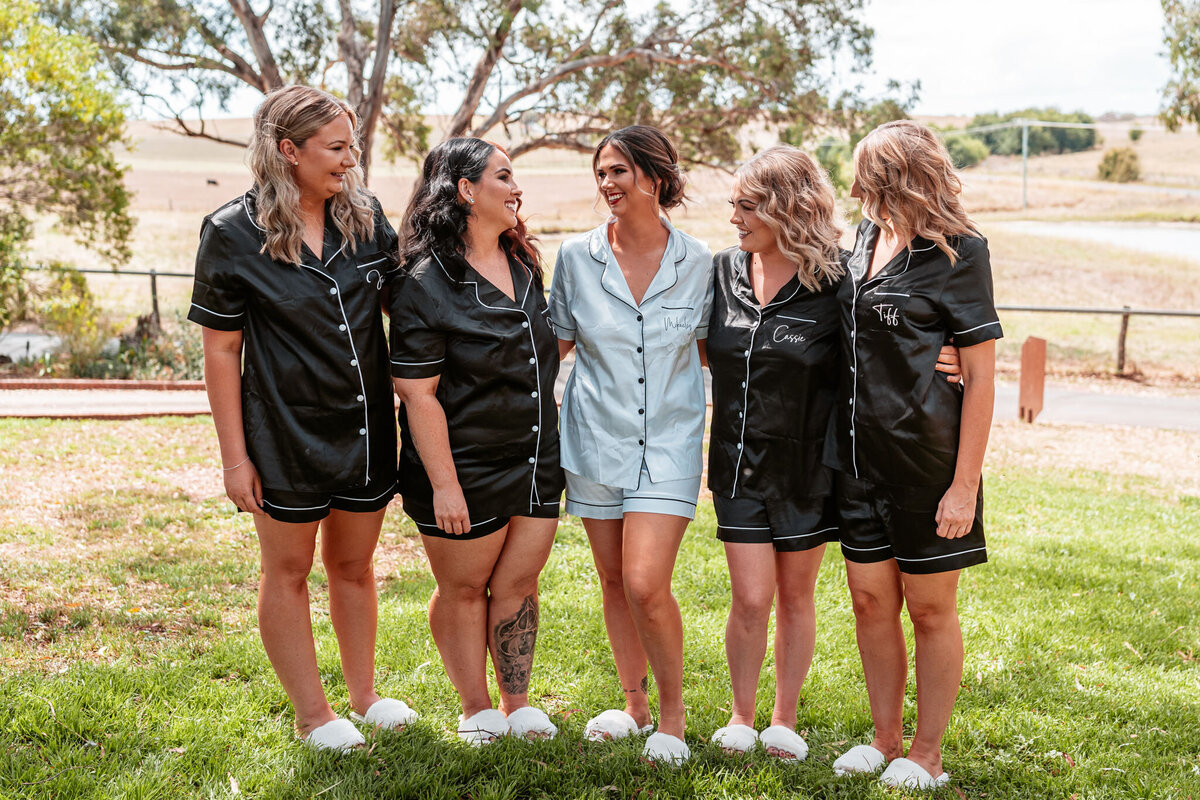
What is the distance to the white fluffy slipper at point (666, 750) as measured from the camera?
3119 millimetres

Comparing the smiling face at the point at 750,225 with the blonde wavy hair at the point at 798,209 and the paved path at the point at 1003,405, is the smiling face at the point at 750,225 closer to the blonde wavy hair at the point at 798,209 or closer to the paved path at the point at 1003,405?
the blonde wavy hair at the point at 798,209

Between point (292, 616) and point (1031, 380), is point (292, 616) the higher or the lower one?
the higher one

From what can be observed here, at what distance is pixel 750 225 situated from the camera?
10.5 ft

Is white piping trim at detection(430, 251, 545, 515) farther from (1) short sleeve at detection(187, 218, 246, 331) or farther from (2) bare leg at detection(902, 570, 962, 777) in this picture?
(2) bare leg at detection(902, 570, 962, 777)

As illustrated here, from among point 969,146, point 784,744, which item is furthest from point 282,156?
point 969,146

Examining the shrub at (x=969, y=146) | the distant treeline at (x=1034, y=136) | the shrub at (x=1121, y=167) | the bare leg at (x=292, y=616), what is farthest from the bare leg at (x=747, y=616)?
the distant treeline at (x=1034, y=136)

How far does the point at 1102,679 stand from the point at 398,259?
11.0ft

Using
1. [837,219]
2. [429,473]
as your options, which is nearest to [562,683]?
[429,473]

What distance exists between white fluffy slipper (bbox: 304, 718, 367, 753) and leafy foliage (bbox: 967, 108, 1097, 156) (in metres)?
67.5

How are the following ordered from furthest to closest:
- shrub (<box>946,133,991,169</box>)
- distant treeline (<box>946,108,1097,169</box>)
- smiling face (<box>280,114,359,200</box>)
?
distant treeline (<box>946,108,1097,169</box>), shrub (<box>946,133,991,169</box>), smiling face (<box>280,114,359,200</box>)

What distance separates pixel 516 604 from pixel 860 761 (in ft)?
4.12

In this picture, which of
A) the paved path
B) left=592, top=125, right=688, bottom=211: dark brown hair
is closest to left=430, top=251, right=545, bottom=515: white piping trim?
left=592, top=125, right=688, bottom=211: dark brown hair

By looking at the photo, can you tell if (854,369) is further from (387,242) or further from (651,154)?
Answer: (387,242)

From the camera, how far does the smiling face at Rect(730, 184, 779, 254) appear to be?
3182 millimetres
